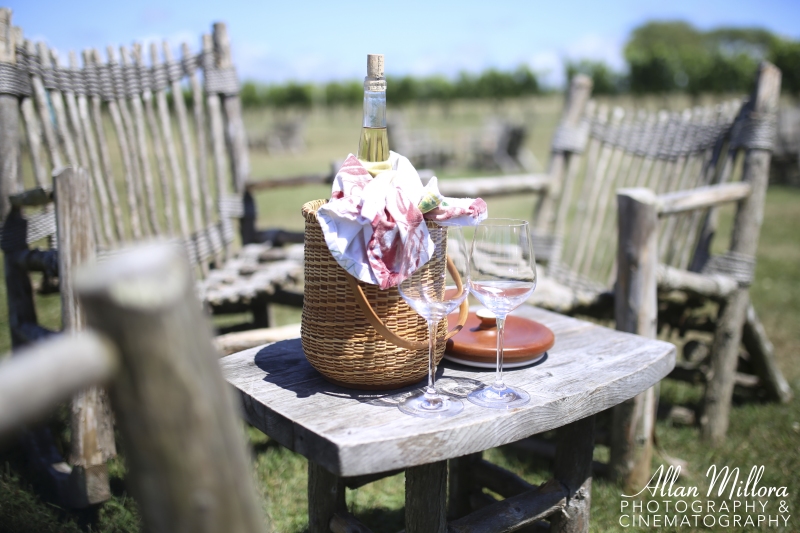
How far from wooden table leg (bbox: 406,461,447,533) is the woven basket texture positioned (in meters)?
0.25

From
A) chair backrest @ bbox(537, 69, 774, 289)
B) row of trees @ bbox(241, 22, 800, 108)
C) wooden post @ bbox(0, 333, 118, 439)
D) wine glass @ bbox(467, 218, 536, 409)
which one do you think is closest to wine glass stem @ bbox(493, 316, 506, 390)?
wine glass @ bbox(467, 218, 536, 409)

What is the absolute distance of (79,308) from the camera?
2449mm

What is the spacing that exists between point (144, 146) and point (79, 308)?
4.98ft

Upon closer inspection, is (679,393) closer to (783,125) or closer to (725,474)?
(725,474)

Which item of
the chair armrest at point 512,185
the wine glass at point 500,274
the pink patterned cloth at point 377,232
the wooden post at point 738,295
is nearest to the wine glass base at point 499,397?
the wine glass at point 500,274

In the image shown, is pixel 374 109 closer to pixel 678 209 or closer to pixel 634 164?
pixel 678 209

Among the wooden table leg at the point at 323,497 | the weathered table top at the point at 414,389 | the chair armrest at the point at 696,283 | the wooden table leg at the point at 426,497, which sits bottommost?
the wooden table leg at the point at 323,497

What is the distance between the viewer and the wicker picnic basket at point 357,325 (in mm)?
1557

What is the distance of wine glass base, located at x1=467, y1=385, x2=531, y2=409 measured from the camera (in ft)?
5.24

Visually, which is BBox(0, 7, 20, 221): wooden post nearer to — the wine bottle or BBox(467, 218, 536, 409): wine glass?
the wine bottle

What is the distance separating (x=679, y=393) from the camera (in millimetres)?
3936

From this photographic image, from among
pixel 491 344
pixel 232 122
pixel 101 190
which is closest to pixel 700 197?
pixel 491 344

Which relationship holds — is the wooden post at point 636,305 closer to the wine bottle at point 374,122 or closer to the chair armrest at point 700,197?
the chair armrest at point 700,197

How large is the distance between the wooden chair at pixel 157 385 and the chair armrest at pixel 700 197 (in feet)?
8.09
